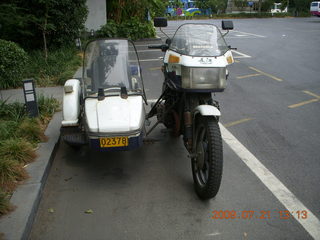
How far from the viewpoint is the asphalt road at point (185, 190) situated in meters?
3.21

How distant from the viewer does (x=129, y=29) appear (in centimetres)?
1745

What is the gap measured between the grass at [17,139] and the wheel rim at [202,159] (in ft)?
6.63

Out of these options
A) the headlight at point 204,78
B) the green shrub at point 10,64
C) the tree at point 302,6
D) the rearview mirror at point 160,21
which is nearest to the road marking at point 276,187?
the headlight at point 204,78

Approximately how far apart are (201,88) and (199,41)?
0.63m

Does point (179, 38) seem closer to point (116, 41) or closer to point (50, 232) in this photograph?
point (116, 41)

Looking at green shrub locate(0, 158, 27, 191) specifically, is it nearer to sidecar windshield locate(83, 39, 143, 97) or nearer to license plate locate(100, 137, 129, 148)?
license plate locate(100, 137, 129, 148)

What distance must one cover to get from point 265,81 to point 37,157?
6.74m

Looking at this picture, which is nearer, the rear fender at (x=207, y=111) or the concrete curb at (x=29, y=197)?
the concrete curb at (x=29, y=197)

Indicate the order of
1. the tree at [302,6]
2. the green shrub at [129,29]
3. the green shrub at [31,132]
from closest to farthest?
the green shrub at [31,132]
the green shrub at [129,29]
the tree at [302,6]

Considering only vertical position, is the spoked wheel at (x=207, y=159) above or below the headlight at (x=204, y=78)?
below

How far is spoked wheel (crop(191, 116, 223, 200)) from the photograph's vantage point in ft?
11.0

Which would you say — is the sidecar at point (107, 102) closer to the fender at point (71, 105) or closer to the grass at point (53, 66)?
the fender at point (71, 105)

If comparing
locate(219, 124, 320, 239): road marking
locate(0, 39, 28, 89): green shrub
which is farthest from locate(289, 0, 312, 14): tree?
locate(219, 124, 320, 239): road marking

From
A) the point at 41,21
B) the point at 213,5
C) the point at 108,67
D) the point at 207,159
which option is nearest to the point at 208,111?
the point at 207,159
